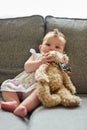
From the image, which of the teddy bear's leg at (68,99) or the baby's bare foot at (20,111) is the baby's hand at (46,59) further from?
the baby's bare foot at (20,111)

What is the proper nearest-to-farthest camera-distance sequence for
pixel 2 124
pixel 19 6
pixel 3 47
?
pixel 2 124 < pixel 3 47 < pixel 19 6

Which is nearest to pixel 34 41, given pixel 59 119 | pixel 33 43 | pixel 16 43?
pixel 33 43

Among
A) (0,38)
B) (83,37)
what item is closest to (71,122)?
(83,37)

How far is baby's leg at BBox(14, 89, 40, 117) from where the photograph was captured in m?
1.51

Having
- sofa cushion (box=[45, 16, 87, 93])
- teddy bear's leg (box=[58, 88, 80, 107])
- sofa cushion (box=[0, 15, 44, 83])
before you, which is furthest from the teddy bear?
sofa cushion (box=[0, 15, 44, 83])

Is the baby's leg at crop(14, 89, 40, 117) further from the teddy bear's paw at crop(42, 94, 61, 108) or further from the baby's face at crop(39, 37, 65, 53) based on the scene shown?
the baby's face at crop(39, 37, 65, 53)

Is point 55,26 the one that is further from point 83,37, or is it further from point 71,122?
point 71,122

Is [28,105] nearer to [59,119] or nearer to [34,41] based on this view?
[59,119]

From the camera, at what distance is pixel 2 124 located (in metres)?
1.34

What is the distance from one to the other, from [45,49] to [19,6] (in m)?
0.57

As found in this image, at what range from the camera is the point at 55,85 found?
164 cm

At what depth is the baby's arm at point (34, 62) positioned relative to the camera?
1708 millimetres

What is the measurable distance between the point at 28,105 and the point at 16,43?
1.55 feet

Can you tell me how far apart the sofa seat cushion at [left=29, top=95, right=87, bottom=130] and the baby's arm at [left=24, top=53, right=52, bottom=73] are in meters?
0.28
